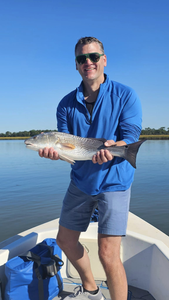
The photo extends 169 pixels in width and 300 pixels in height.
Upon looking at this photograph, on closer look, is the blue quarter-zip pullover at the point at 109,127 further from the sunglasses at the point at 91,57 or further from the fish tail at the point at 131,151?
the sunglasses at the point at 91,57

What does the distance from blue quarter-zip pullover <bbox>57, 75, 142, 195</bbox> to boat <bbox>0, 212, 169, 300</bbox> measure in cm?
126

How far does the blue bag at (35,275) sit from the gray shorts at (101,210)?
62 centimetres

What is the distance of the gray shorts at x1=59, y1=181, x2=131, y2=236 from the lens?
2865mm

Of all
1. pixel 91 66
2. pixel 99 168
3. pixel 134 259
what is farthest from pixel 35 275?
pixel 91 66

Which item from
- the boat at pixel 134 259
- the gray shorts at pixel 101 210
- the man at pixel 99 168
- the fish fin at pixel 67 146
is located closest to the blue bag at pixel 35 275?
the boat at pixel 134 259

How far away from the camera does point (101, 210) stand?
9.73 feet

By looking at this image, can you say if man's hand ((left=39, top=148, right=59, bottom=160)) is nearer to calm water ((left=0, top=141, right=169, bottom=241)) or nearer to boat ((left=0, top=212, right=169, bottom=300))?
boat ((left=0, top=212, right=169, bottom=300))

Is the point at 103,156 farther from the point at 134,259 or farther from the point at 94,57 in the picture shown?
the point at 134,259

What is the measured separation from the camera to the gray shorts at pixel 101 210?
2865 mm

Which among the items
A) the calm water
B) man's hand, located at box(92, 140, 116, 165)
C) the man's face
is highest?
the man's face

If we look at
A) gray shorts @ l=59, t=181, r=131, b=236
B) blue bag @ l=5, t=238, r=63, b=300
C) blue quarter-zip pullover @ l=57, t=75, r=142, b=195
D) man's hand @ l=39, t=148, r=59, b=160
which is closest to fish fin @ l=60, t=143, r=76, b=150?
man's hand @ l=39, t=148, r=59, b=160

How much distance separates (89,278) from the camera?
3322 millimetres

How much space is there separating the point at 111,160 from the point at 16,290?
2.03 m

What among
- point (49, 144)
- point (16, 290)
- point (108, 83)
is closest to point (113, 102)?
point (108, 83)
